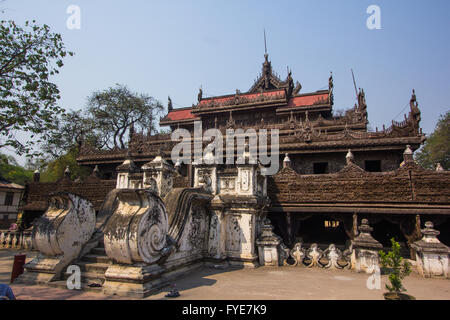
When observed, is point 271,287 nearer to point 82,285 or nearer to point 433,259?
point 82,285

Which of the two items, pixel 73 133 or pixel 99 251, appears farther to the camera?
pixel 73 133

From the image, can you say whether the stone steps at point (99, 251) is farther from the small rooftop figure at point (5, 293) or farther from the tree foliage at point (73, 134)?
the tree foliage at point (73, 134)

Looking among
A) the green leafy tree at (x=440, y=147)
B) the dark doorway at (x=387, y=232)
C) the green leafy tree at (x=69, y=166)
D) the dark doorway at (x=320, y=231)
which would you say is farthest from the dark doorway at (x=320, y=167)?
the green leafy tree at (x=440, y=147)

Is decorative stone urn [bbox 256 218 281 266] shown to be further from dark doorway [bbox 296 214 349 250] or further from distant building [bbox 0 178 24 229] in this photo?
distant building [bbox 0 178 24 229]

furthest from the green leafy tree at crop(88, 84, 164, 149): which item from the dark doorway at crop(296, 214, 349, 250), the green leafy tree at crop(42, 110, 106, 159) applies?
the dark doorway at crop(296, 214, 349, 250)

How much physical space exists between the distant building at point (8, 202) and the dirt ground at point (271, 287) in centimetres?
2880

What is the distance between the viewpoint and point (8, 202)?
101 feet

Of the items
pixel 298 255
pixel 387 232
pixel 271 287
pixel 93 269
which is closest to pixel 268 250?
pixel 298 255

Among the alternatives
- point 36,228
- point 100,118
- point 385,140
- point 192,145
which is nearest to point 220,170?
point 36,228

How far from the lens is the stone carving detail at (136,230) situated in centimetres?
480

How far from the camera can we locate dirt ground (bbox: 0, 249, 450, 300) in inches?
186

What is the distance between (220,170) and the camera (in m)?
8.36

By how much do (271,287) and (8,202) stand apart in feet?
117
